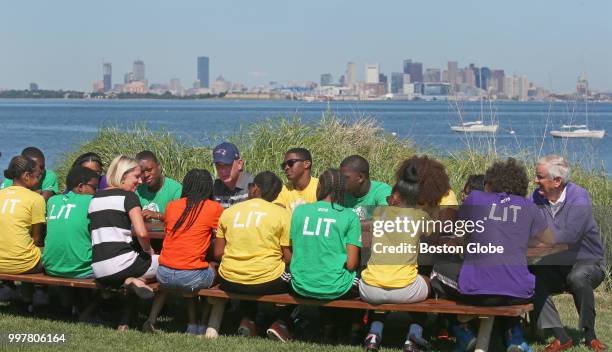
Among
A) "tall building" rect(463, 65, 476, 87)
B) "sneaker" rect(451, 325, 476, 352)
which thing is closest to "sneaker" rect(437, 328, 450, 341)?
"sneaker" rect(451, 325, 476, 352)

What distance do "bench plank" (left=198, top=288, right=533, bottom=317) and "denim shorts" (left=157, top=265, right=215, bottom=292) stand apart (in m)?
0.07

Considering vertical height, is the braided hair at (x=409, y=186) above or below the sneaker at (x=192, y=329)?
above

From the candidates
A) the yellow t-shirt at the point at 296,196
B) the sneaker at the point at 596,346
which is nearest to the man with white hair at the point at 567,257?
the sneaker at the point at 596,346

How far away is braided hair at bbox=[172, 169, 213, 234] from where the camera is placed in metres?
7.36

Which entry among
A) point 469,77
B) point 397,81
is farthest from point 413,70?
point 469,77

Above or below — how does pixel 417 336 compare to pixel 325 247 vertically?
below

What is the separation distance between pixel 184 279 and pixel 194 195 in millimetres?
644

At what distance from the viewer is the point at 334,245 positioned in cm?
→ 703

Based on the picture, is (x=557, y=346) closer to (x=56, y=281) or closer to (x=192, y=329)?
(x=192, y=329)

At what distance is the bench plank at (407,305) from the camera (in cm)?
657

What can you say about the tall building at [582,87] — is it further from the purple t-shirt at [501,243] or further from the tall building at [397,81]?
the tall building at [397,81]

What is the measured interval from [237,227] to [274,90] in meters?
183

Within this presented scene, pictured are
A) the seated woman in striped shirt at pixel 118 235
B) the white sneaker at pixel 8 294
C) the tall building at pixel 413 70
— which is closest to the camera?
the seated woman in striped shirt at pixel 118 235

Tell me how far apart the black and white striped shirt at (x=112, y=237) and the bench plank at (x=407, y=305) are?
2.06 feet
